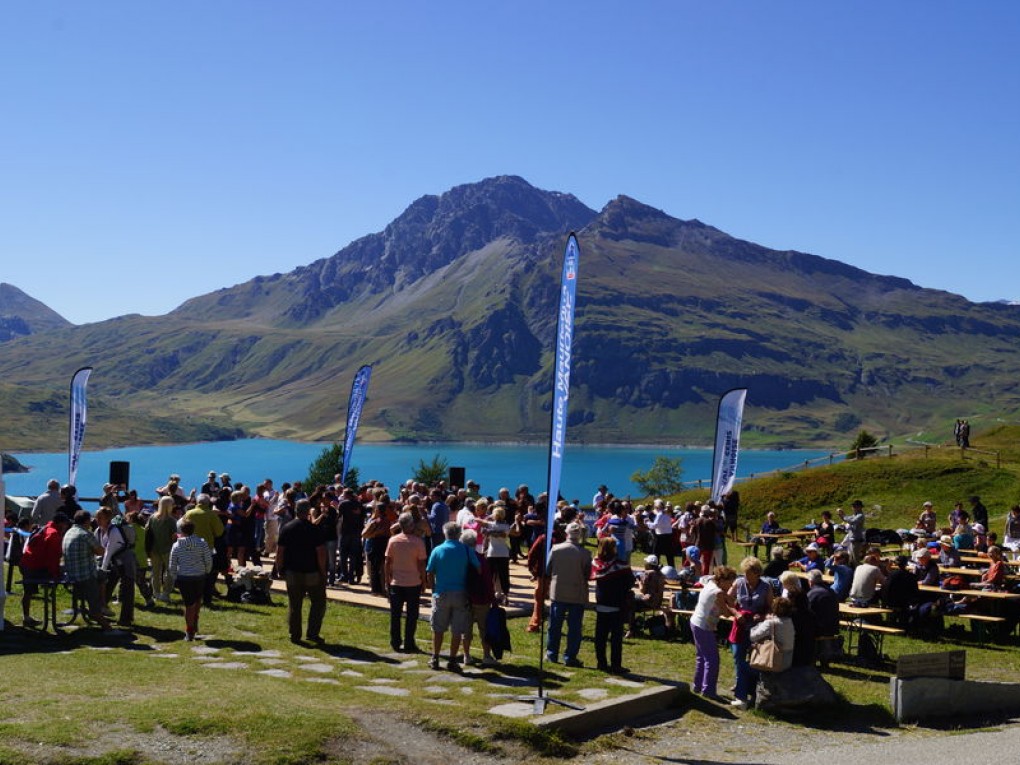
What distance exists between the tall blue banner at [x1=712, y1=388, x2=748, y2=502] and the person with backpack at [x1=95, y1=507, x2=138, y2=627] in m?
15.0

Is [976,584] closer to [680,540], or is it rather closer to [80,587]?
[680,540]

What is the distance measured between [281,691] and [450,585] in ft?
7.34

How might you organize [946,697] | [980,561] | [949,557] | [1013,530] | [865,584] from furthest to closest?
1. [1013,530]
2. [980,561]
3. [949,557]
4. [865,584]
5. [946,697]

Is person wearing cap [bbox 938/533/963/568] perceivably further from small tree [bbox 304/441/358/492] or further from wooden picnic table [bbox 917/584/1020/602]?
small tree [bbox 304/441/358/492]

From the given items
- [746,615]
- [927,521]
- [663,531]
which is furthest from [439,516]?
[927,521]

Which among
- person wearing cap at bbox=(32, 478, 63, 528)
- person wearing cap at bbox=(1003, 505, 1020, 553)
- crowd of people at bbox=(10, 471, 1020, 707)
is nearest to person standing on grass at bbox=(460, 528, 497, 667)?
crowd of people at bbox=(10, 471, 1020, 707)

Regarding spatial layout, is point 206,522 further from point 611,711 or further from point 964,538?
point 964,538

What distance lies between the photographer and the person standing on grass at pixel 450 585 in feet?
37.2

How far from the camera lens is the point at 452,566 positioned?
11.3 m

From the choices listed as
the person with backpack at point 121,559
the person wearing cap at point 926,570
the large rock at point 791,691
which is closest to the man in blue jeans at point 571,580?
the large rock at point 791,691

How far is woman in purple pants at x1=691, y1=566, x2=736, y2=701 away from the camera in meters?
11.3

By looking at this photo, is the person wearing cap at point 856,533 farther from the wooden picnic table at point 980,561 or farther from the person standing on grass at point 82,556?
the person standing on grass at point 82,556

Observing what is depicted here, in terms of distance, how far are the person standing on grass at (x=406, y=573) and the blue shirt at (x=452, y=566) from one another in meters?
0.86

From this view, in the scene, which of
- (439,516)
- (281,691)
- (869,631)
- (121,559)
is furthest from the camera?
(439,516)
